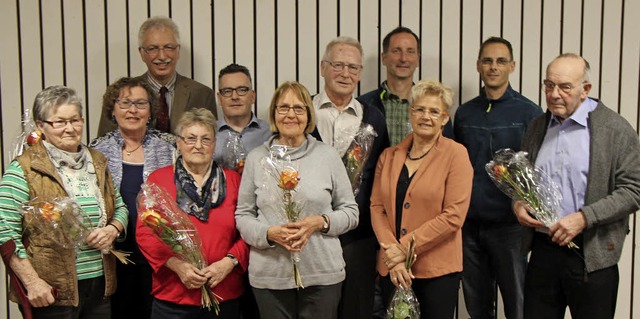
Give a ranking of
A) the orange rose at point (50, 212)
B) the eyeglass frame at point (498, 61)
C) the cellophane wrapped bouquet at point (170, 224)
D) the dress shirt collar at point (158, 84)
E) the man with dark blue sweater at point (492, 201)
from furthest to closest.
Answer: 1. the dress shirt collar at point (158, 84)
2. the eyeglass frame at point (498, 61)
3. the man with dark blue sweater at point (492, 201)
4. the cellophane wrapped bouquet at point (170, 224)
5. the orange rose at point (50, 212)

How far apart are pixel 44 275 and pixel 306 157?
4.60 ft

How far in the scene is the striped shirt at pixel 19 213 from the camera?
2.94 m

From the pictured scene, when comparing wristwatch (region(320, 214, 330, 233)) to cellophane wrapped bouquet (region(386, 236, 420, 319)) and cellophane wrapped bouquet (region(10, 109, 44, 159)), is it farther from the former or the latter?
cellophane wrapped bouquet (region(10, 109, 44, 159))

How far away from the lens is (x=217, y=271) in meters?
3.11

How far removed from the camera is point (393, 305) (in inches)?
130

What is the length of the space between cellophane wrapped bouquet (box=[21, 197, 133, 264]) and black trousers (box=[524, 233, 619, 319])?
7.54 feet

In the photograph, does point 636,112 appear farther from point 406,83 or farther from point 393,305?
point 393,305

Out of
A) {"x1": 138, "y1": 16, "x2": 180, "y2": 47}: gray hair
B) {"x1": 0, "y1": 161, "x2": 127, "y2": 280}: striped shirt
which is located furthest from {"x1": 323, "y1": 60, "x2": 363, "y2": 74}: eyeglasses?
{"x1": 0, "y1": 161, "x2": 127, "y2": 280}: striped shirt

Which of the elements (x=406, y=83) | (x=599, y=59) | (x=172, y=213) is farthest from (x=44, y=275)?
(x=599, y=59)

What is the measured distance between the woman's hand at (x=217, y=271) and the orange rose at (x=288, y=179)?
49 centimetres

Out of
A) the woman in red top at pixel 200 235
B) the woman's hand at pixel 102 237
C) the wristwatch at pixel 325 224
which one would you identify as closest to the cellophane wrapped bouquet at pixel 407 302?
the wristwatch at pixel 325 224

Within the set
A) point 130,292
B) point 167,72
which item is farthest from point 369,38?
point 130,292

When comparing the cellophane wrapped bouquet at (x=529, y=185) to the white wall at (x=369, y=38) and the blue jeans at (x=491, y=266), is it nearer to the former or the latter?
the blue jeans at (x=491, y=266)

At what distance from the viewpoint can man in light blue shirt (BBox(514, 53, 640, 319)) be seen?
121 inches
